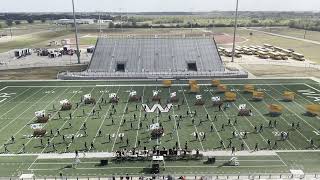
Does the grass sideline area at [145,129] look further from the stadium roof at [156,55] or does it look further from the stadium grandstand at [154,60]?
the stadium roof at [156,55]

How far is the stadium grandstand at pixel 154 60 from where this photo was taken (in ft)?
232

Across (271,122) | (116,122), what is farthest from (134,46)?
(271,122)

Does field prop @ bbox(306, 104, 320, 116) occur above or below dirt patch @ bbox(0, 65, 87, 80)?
above

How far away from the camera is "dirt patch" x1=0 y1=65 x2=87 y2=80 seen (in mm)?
72562

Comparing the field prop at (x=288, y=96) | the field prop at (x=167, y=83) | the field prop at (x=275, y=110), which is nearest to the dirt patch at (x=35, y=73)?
the field prop at (x=167, y=83)

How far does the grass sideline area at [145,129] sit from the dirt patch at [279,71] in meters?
9.41

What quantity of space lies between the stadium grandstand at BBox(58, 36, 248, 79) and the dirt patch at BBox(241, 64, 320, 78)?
678cm

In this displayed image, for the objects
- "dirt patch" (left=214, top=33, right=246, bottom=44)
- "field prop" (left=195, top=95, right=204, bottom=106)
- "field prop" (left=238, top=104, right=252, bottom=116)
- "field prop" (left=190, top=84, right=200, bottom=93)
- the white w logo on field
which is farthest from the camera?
"dirt patch" (left=214, top=33, right=246, bottom=44)

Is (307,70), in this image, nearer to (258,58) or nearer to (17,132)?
(258,58)

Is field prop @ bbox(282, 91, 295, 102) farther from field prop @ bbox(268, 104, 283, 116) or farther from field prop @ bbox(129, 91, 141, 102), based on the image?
field prop @ bbox(129, 91, 141, 102)

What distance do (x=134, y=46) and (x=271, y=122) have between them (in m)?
45.2

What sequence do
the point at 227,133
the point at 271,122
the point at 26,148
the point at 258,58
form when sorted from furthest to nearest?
1. the point at 258,58
2. the point at 271,122
3. the point at 227,133
4. the point at 26,148

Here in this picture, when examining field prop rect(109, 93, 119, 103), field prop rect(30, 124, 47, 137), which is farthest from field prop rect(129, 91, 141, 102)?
field prop rect(30, 124, 47, 137)

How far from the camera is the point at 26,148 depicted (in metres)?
37.9
